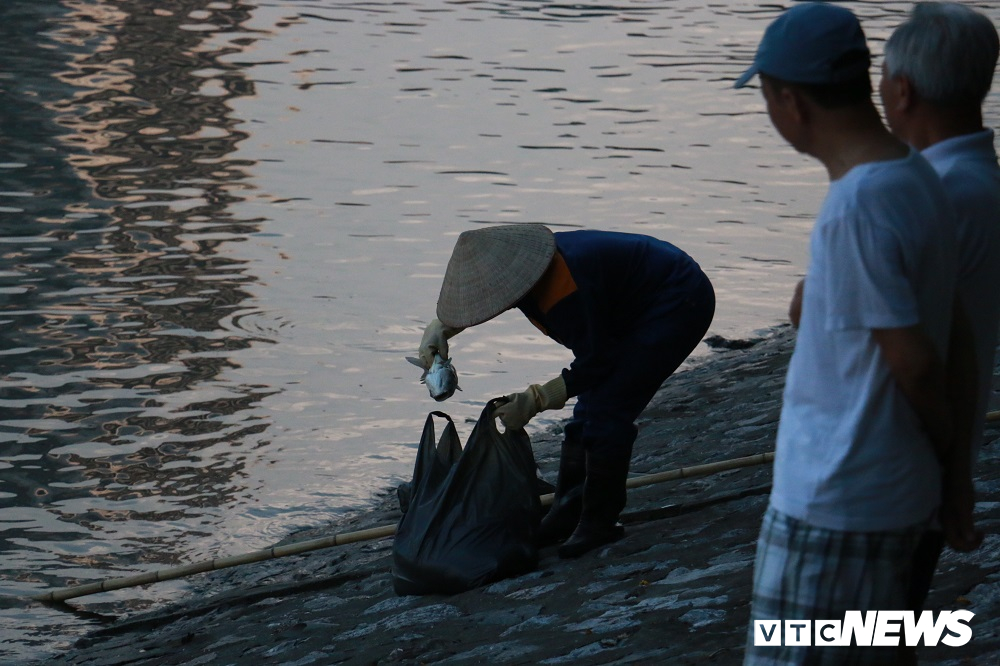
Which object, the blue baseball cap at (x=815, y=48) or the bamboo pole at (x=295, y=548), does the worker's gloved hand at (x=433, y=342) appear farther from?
the blue baseball cap at (x=815, y=48)

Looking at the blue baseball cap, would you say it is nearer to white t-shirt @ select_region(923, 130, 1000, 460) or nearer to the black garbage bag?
white t-shirt @ select_region(923, 130, 1000, 460)

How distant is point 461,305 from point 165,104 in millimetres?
14691

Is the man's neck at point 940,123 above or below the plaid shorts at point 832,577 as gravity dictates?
above

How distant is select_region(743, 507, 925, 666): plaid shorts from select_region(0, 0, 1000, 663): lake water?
429cm

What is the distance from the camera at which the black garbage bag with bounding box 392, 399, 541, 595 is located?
15.6ft

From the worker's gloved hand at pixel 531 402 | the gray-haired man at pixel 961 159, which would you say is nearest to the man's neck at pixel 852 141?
the gray-haired man at pixel 961 159

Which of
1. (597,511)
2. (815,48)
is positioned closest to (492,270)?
(597,511)

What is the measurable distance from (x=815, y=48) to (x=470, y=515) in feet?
9.38

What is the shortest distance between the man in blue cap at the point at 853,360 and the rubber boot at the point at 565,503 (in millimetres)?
2795

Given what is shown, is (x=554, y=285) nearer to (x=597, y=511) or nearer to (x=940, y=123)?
(x=597, y=511)

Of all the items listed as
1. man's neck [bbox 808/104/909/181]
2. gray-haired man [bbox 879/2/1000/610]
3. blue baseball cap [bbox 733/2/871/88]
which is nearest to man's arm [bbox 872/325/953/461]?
gray-haired man [bbox 879/2/1000/610]

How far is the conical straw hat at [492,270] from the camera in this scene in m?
4.47

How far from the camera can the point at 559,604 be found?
452 centimetres

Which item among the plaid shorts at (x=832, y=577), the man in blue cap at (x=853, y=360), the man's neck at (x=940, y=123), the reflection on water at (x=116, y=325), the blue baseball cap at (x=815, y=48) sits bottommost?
the reflection on water at (x=116, y=325)
